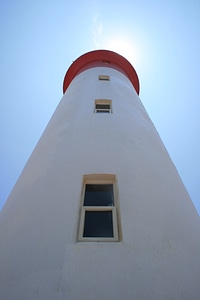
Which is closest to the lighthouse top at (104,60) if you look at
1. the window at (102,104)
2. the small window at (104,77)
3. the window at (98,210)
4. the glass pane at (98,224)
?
the small window at (104,77)

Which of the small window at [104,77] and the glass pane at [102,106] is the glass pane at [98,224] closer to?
the glass pane at [102,106]

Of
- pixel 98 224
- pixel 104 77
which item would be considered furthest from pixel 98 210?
pixel 104 77

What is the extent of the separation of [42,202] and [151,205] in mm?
1545

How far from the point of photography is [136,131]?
452cm

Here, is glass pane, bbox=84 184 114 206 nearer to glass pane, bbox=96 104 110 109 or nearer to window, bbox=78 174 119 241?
window, bbox=78 174 119 241

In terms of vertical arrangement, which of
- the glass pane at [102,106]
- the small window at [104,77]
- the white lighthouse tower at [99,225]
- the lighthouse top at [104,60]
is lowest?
the white lighthouse tower at [99,225]

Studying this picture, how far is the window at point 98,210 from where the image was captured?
99.0 inches

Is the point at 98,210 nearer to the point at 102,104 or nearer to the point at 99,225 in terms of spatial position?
the point at 99,225

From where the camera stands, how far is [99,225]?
266cm

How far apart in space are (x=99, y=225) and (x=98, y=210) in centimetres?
25

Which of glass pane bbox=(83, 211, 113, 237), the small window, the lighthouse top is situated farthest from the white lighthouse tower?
the lighthouse top

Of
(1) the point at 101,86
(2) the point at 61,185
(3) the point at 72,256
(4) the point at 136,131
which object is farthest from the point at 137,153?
(1) the point at 101,86

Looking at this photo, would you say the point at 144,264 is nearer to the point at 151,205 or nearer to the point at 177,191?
the point at 151,205

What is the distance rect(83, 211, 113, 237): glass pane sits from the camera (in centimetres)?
253
